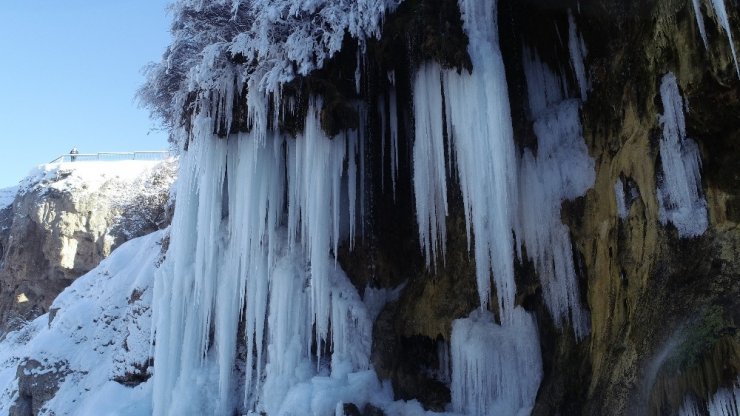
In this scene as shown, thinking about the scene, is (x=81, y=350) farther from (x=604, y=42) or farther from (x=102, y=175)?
(x=102, y=175)

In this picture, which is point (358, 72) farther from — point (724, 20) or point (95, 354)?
point (95, 354)

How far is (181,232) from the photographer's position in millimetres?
10703

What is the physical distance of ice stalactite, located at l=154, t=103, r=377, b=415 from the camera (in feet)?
29.5

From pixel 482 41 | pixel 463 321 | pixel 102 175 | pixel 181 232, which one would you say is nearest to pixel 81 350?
pixel 181 232

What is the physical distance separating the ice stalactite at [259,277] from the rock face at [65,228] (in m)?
14.9

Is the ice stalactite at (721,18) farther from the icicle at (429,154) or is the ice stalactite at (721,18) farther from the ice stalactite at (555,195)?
the icicle at (429,154)

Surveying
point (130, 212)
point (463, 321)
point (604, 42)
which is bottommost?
point (463, 321)

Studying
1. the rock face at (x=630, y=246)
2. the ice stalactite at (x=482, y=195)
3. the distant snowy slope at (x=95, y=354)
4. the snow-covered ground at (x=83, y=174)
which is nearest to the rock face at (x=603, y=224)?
the rock face at (x=630, y=246)

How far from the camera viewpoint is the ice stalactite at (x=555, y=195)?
7543mm

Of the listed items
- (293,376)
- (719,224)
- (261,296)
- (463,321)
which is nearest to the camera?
(719,224)

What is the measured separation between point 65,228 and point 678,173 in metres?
25.3

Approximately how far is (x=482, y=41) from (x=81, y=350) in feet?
38.9

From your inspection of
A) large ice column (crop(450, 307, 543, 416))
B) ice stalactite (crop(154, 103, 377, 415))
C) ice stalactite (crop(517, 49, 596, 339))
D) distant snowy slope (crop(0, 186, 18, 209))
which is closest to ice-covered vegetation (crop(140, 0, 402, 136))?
ice stalactite (crop(154, 103, 377, 415))

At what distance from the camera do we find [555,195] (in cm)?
779
